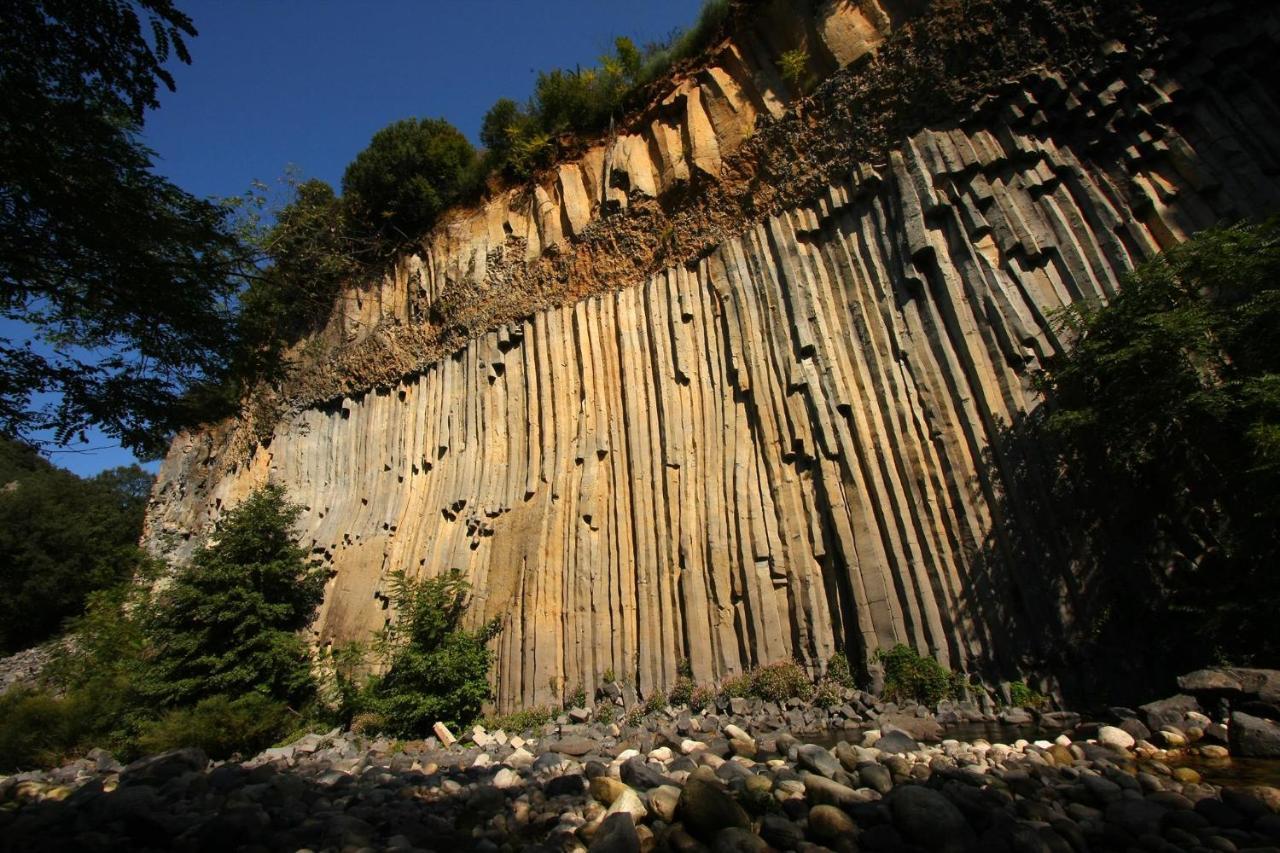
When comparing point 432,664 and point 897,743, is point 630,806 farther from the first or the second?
point 432,664

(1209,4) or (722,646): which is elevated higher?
(1209,4)

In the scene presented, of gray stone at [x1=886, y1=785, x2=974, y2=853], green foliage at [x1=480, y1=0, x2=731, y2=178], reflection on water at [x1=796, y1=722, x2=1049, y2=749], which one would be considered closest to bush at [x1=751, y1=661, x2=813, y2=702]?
reflection on water at [x1=796, y1=722, x2=1049, y2=749]

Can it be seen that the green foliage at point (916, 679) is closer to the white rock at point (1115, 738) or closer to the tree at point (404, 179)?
the white rock at point (1115, 738)

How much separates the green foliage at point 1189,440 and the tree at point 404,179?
636 inches

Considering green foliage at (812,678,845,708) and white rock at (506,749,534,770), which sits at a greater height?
green foliage at (812,678,845,708)

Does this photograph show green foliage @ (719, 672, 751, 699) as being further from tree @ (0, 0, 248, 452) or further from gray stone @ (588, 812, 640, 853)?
tree @ (0, 0, 248, 452)

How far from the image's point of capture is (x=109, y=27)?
488 cm

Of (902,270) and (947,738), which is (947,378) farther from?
(947,738)

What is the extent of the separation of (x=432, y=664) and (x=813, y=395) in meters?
7.93

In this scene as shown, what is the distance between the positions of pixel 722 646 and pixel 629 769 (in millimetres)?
4262

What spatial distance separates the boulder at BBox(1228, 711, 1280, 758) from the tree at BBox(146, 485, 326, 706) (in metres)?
14.6

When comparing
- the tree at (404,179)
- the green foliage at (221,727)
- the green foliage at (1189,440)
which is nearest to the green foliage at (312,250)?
the tree at (404,179)

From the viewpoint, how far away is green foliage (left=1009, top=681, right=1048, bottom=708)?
698 cm

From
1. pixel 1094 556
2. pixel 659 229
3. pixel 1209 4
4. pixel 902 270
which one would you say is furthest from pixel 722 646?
pixel 1209 4
